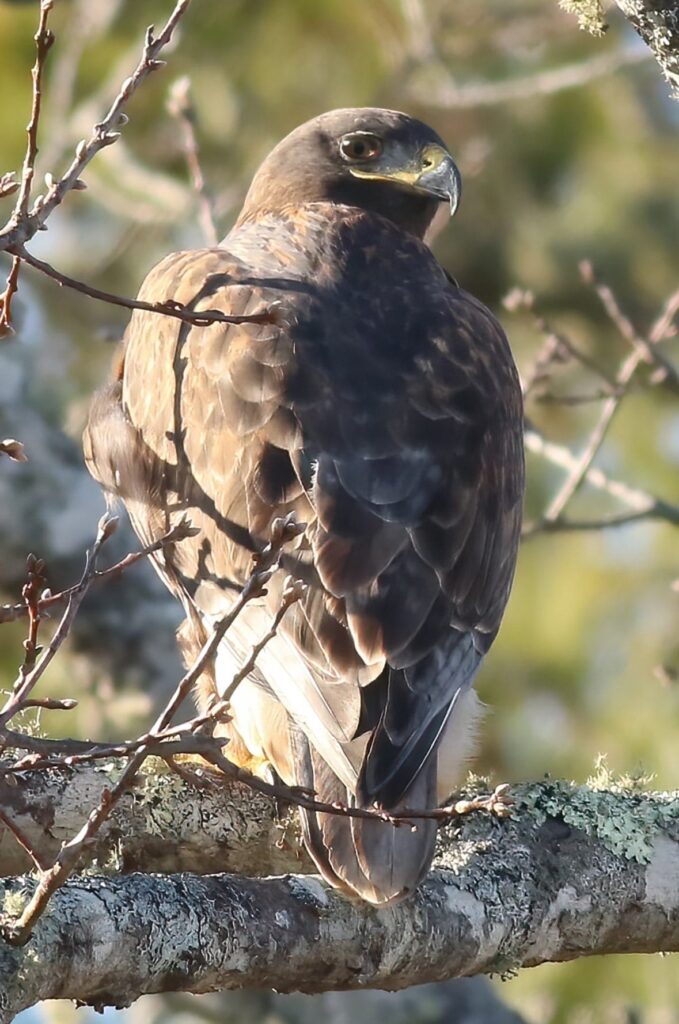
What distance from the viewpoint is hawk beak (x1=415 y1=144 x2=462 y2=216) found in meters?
5.34

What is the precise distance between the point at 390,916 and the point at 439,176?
8.69 ft

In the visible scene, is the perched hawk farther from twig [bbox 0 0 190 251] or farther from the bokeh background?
the bokeh background

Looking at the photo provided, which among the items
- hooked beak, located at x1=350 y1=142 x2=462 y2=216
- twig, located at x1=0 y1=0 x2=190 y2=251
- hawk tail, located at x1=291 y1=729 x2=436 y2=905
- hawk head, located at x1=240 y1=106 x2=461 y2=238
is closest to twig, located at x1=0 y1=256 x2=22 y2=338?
twig, located at x1=0 y1=0 x2=190 y2=251

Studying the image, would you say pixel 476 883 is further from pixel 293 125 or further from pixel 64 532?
pixel 293 125

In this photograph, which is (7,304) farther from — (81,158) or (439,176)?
(439,176)

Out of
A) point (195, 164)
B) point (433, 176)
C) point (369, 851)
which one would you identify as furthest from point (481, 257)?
point (369, 851)

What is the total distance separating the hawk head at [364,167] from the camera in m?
5.47

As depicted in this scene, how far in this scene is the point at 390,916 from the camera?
346 centimetres

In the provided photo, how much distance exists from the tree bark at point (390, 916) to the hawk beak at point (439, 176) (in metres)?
2.03

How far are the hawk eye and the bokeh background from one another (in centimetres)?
163

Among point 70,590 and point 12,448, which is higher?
point 12,448

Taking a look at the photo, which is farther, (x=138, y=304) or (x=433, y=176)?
(x=433, y=176)

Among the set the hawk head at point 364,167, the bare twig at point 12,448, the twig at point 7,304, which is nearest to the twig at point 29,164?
the twig at point 7,304

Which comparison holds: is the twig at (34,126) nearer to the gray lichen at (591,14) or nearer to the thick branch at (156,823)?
the gray lichen at (591,14)
